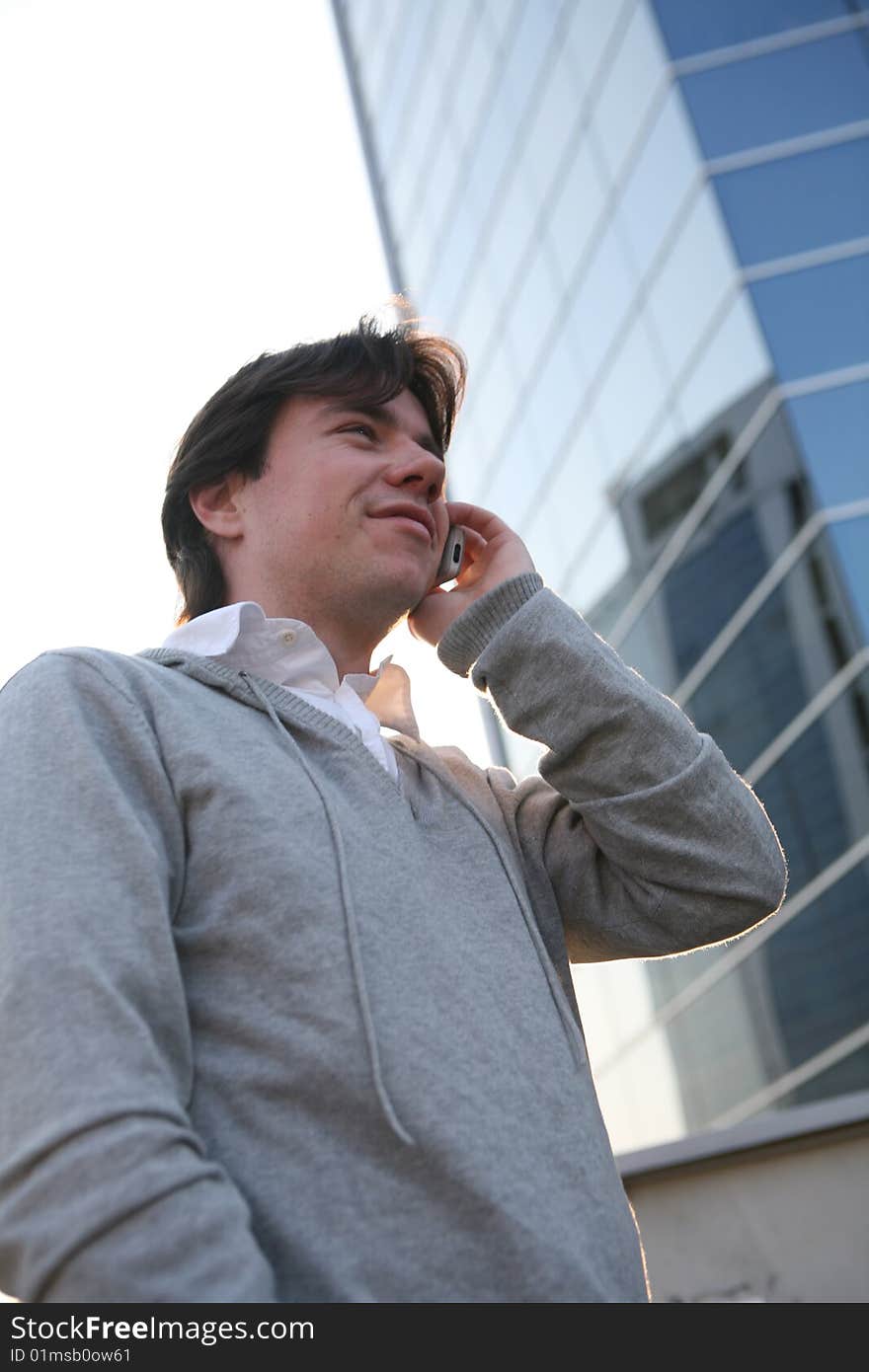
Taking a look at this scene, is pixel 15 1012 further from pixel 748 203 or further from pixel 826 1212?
pixel 748 203

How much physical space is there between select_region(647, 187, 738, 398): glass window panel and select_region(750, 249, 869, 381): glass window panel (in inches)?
17.5

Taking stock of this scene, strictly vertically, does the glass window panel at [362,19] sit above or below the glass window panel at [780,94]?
above

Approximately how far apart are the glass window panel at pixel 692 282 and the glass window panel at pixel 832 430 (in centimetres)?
131

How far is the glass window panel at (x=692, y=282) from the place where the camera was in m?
10.9

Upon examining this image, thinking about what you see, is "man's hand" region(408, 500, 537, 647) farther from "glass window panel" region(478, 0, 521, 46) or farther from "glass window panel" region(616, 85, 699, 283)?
"glass window panel" region(478, 0, 521, 46)

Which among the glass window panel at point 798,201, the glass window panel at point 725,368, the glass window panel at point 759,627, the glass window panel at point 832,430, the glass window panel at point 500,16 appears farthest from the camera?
the glass window panel at point 500,16

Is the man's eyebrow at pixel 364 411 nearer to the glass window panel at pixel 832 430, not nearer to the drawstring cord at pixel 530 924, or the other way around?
the drawstring cord at pixel 530 924

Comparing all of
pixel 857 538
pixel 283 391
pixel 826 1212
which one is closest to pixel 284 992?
pixel 283 391

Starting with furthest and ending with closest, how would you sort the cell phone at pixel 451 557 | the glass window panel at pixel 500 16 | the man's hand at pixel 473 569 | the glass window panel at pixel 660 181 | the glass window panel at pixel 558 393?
the glass window panel at pixel 500 16 → the glass window panel at pixel 558 393 → the glass window panel at pixel 660 181 → the cell phone at pixel 451 557 → the man's hand at pixel 473 569

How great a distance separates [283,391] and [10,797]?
1.32 meters

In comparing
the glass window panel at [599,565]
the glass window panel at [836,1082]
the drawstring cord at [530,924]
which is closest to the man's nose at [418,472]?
the drawstring cord at [530,924]

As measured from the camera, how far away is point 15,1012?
4.91 ft

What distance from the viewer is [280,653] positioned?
2.28 metres
